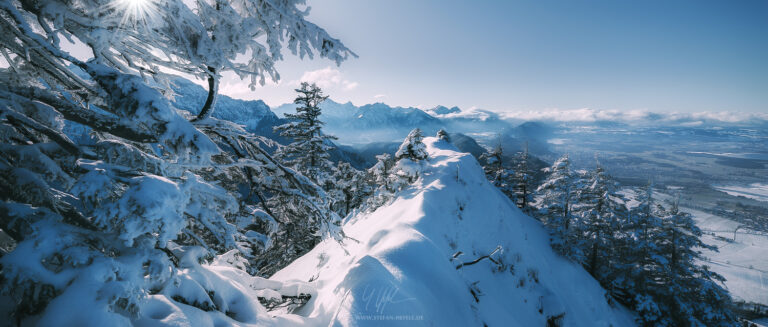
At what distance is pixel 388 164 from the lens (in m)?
15.5

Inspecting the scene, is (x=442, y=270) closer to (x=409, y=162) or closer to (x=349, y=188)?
(x=409, y=162)

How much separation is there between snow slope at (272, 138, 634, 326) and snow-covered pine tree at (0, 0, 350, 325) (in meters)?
1.77

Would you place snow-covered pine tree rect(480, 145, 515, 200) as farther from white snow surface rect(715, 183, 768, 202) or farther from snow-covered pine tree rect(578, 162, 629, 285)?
white snow surface rect(715, 183, 768, 202)

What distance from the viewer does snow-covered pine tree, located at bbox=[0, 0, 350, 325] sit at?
5.96ft

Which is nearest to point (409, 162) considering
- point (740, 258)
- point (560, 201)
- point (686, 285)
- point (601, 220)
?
point (601, 220)

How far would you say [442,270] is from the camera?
16.7ft

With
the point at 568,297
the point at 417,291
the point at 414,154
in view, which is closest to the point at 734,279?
the point at 568,297

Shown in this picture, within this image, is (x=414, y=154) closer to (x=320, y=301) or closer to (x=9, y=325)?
(x=320, y=301)

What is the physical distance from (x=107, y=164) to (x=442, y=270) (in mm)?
4938

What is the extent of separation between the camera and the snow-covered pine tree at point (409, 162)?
13328 mm

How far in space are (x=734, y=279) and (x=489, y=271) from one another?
115644mm

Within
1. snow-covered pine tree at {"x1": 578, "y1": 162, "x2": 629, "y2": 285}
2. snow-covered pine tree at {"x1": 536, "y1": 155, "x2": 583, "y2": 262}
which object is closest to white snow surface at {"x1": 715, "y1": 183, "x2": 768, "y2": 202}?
snow-covered pine tree at {"x1": 578, "y1": 162, "x2": 629, "y2": 285}

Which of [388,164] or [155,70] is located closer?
[155,70]

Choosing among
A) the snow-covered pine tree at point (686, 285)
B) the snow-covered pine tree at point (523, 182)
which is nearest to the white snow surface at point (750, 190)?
the snow-covered pine tree at point (686, 285)
